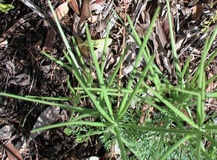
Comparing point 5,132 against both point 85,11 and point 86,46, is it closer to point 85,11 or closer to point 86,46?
point 86,46

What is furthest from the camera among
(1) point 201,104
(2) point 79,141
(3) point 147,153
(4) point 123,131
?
(2) point 79,141

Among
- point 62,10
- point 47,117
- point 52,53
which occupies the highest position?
point 62,10

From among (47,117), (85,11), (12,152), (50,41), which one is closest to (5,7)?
(50,41)

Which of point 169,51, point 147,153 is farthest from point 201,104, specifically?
point 169,51

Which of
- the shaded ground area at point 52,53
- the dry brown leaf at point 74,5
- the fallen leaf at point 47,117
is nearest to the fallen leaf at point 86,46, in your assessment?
the shaded ground area at point 52,53

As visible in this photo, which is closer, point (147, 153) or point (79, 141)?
point (147, 153)

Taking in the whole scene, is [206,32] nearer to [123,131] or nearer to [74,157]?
[123,131]

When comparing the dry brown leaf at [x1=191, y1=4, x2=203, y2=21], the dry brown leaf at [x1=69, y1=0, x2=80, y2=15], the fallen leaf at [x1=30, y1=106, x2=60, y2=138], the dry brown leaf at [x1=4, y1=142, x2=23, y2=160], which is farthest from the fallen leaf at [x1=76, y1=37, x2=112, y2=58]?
the dry brown leaf at [x1=4, y1=142, x2=23, y2=160]
